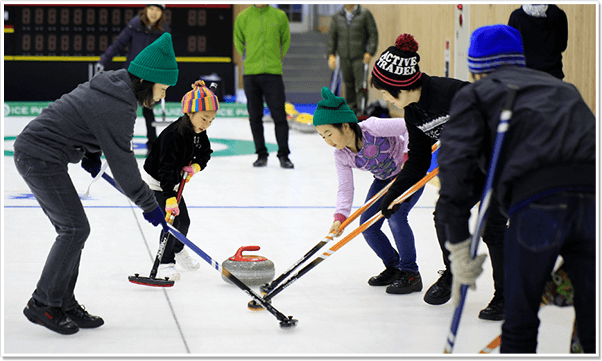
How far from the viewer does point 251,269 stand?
3492 millimetres

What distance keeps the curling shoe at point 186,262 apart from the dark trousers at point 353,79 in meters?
6.65

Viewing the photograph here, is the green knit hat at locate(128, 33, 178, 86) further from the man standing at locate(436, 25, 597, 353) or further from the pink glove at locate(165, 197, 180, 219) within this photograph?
the man standing at locate(436, 25, 597, 353)

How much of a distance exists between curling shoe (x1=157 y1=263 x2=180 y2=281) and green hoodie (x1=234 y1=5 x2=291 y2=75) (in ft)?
12.6

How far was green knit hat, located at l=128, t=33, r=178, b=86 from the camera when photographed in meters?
2.76

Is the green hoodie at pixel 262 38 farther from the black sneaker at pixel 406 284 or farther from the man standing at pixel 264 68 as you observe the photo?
the black sneaker at pixel 406 284

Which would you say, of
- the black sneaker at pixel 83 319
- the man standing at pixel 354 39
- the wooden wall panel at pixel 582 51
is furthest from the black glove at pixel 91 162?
the man standing at pixel 354 39

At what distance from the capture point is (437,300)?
3234mm

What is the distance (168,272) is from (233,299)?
1.44 feet

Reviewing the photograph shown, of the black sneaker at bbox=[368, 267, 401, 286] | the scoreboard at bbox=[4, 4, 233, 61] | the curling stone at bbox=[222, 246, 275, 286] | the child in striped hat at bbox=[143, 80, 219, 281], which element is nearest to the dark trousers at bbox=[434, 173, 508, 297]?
the black sneaker at bbox=[368, 267, 401, 286]

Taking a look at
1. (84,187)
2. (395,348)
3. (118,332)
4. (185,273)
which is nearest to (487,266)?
(395,348)

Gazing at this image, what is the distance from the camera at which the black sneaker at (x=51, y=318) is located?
279 cm

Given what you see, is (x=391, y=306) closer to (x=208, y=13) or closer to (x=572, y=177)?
(x=572, y=177)

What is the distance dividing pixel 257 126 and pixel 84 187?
1.87 metres

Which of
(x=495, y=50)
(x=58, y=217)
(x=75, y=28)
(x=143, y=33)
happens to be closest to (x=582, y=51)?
(x=495, y=50)
